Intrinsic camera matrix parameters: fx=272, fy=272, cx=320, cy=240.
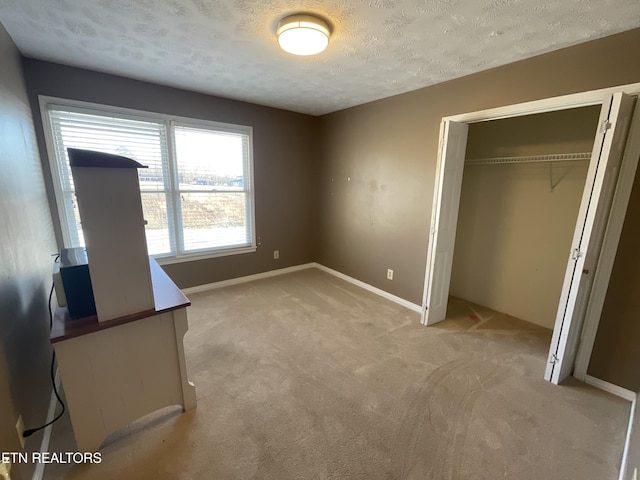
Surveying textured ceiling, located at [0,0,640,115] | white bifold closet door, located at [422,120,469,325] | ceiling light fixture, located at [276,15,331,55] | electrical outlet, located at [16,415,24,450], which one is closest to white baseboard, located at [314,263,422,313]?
white bifold closet door, located at [422,120,469,325]

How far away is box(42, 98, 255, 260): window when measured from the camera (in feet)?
8.66

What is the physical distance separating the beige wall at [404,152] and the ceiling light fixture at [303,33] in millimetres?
1514

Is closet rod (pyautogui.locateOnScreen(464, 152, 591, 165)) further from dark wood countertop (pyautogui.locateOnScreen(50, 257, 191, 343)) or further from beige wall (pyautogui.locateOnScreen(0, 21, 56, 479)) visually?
beige wall (pyautogui.locateOnScreen(0, 21, 56, 479))

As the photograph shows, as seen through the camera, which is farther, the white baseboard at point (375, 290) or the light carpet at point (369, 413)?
the white baseboard at point (375, 290)

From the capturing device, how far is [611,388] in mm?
1949

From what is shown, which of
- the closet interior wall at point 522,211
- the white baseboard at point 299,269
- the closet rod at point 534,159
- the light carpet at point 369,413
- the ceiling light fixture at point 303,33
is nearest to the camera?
the light carpet at point 369,413

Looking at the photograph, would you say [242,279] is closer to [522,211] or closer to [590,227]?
[522,211]

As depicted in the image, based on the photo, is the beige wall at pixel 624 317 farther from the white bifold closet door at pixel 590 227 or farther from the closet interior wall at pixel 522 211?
the closet interior wall at pixel 522 211

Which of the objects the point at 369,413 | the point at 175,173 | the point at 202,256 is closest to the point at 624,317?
the point at 369,413

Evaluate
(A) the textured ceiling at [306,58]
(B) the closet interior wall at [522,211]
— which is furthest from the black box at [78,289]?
(B) the closet interior wall at [522,211]

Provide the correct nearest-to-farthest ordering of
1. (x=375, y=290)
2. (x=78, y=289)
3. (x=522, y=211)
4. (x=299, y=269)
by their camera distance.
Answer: (x=78, y=289)
(x=522, y=211)
(x=375, y=290)
(x=299, y=269)

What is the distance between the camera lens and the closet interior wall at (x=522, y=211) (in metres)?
2.60

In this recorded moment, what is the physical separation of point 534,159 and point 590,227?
1.29m

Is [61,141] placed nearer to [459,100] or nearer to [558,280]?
[459,100]
